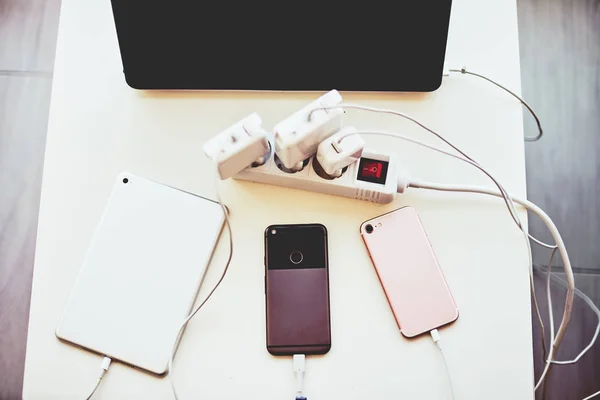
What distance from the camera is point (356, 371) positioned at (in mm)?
706

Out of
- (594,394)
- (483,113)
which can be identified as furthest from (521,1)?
(594,394)

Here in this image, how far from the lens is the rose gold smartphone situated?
712 millimetres

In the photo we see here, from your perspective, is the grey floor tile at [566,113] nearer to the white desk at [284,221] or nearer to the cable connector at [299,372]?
the white desk at [284,221]

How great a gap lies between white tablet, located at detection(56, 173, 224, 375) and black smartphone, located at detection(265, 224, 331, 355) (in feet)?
0.27

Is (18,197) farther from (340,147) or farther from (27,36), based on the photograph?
(340,147)

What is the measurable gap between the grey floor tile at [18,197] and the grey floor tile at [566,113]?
977 mm

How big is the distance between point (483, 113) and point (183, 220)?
0.42m

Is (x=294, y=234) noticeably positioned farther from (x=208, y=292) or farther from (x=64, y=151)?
(x=64, y=151)

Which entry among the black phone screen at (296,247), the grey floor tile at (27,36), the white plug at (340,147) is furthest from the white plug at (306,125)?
the grey floor tile at (27,36)

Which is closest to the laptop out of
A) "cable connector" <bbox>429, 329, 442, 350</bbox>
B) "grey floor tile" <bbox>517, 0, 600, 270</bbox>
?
"cable connector" <bbox>429, 329, 442, 350</bbox>

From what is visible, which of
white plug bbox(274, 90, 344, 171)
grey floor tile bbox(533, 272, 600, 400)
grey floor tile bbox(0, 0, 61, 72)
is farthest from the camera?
grey floor tile bbox(0, 0, 61, 72)

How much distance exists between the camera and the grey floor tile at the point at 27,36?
1.23 metres

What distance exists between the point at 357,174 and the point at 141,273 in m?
0.29

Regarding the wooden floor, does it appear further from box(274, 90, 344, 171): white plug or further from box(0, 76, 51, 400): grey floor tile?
box(274, 90, 344, 171): white plug
